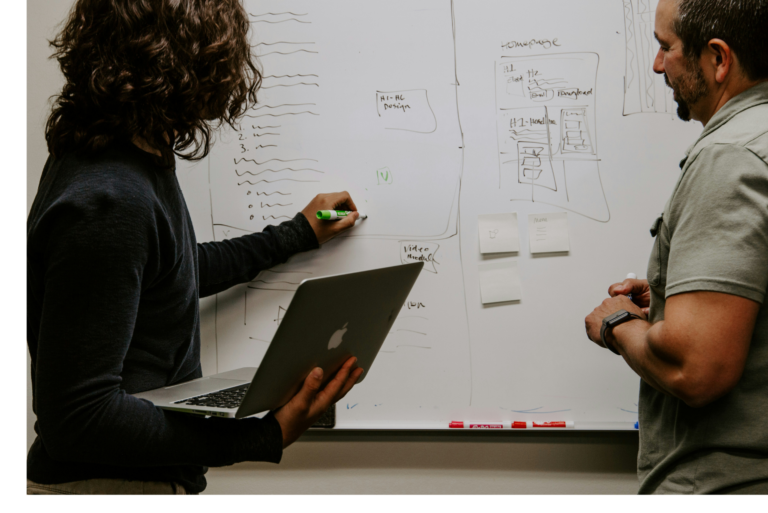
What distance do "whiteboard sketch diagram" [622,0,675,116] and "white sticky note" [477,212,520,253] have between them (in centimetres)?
40

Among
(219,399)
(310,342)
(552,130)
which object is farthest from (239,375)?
(552,130)

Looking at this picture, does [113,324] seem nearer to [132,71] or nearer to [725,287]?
[132,71]

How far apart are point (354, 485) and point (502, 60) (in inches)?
47.2

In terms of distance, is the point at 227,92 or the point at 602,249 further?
the point at 602,249

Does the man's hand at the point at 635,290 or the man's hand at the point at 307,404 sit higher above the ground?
the man's hand at the point at 635,290

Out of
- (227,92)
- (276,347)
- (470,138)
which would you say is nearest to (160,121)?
(227,92)

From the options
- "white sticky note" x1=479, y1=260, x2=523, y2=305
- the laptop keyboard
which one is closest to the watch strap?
"white sticky note" x1=479, y1=260, x2=523, y2=305

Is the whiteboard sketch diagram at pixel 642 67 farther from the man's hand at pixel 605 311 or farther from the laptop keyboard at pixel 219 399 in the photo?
the laptop keyboard at pixel 219 399

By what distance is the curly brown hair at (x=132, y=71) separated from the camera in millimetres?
730

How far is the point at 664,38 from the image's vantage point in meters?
0.90

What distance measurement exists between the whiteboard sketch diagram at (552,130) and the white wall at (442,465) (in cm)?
62

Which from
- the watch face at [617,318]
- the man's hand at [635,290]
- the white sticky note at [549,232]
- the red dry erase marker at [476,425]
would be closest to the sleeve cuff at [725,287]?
the watch face at [617,318]

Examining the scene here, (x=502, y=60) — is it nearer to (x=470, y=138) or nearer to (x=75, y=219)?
(x=470, y=138)

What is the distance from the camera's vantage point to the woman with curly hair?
0.64 metres
